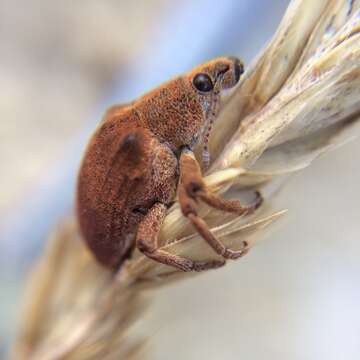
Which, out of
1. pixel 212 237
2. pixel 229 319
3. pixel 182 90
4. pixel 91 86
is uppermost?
pixel 182 90

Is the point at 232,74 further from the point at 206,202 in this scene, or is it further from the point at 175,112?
the point at 206,202

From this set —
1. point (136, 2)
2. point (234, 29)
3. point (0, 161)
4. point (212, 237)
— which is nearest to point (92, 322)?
point (212, 237)

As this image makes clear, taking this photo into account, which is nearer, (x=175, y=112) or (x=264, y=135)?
(x=264, y=135)

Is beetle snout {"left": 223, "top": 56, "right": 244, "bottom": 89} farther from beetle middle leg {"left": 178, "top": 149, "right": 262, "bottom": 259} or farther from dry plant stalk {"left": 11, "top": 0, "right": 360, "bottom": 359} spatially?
beetle middle leg {"left": 178, "top": 149, "right": 262, "bottom": 259}

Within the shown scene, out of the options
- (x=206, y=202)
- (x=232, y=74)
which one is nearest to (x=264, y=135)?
(x=206, y=202)

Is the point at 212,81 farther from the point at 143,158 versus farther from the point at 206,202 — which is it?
the point at 206,202

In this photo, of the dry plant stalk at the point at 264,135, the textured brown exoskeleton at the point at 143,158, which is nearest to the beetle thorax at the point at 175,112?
the textured brown exoskeleton at the point at 143,158

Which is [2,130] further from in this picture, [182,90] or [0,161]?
[182,90]
